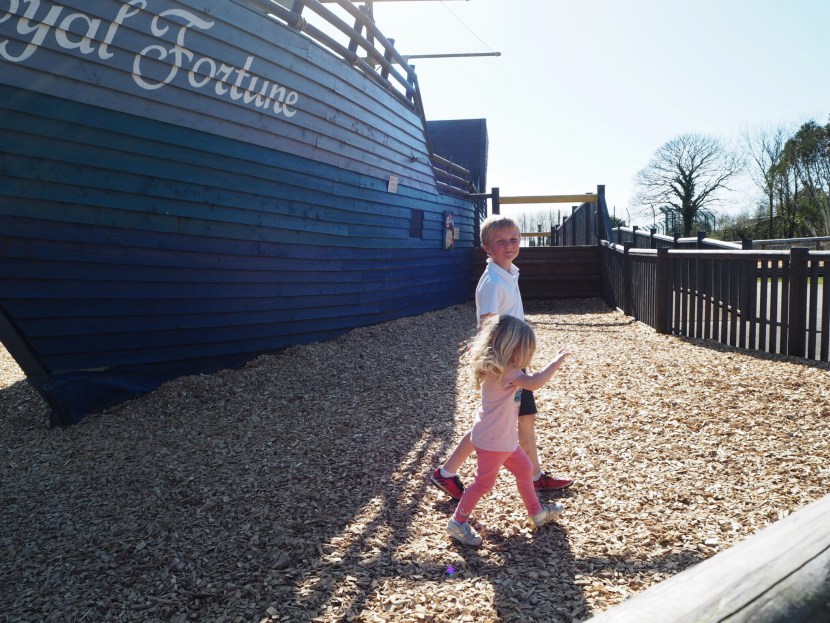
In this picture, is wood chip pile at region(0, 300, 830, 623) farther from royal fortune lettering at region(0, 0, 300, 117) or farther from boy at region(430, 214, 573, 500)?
royal fortune lettering at region(0, 0, 300, 117)

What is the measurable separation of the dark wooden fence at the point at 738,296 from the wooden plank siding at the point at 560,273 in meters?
3.77

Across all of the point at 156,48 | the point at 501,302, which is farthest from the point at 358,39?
the point at 501,302

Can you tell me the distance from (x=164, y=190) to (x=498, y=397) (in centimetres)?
334

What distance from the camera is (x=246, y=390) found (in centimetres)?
508

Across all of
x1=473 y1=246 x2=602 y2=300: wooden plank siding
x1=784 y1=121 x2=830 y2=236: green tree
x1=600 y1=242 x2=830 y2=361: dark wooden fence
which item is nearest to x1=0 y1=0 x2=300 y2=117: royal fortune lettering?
x1=600 y1=242 x2=830 y2=361: dark wooden fence

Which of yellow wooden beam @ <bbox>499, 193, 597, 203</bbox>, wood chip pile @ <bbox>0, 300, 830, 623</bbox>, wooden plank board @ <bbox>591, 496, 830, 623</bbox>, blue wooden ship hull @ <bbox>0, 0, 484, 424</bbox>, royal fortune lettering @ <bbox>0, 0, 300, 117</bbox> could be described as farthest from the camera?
yellow wooden beam @ <bbox>499, 193, 597, 203</bbox>

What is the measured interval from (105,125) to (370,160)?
12.7 ft

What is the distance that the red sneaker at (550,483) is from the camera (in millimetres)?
3238

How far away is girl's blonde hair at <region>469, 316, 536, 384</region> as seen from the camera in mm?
2551

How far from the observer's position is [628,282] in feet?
31.9

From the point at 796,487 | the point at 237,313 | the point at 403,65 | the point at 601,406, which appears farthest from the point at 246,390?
the point at 403,65

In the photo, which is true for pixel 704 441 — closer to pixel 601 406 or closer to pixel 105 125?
pixel 601 406

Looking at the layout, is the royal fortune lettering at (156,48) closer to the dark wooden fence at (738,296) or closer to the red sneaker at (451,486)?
the red sneaker at (451,486)

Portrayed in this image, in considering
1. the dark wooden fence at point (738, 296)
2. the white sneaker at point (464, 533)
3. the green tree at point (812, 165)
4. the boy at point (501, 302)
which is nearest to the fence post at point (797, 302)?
the dark wooden fence at point (738, 296)
